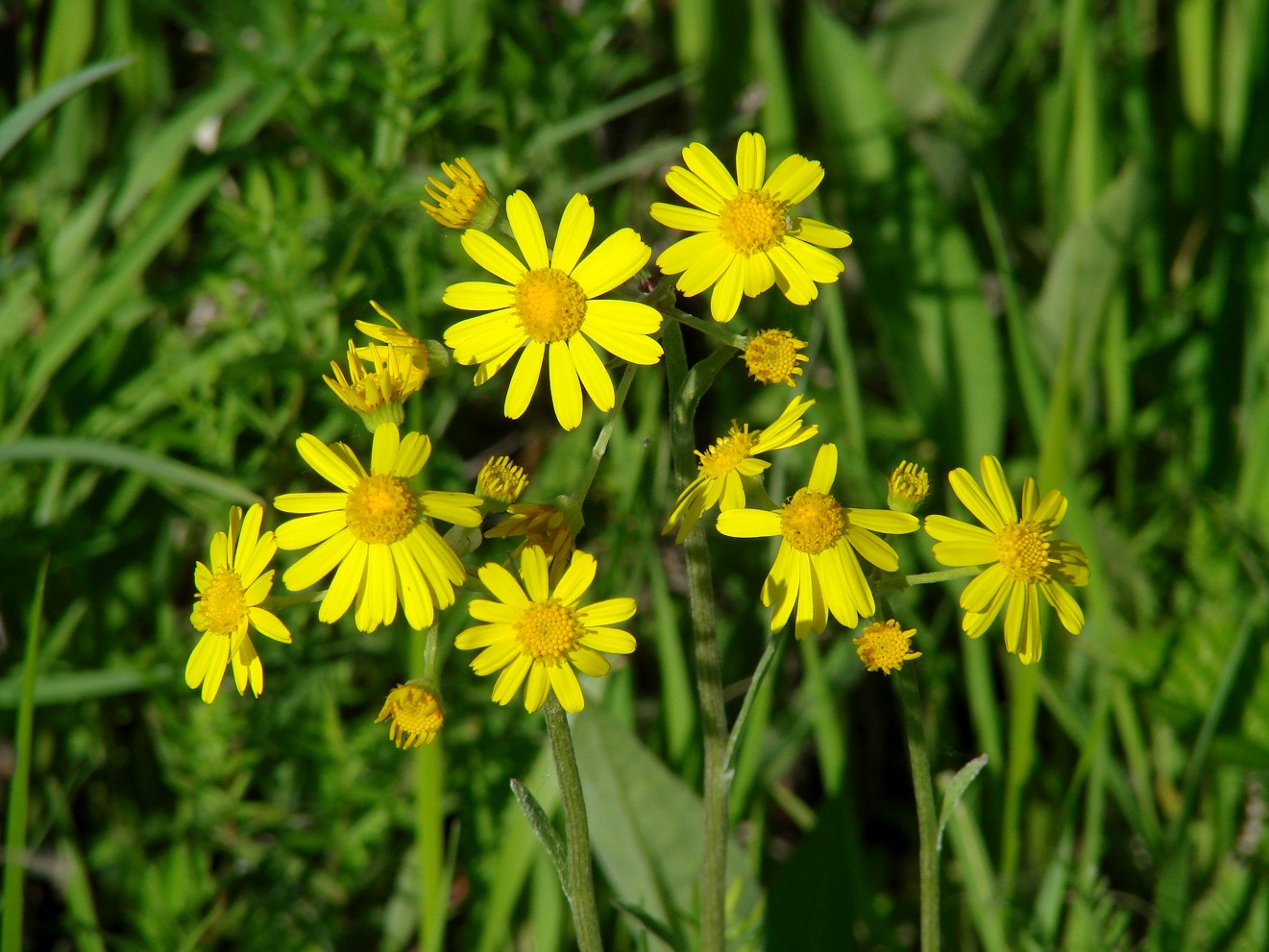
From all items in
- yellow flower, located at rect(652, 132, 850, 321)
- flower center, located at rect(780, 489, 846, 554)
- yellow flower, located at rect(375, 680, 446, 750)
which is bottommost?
yellow flower, located at rect(375, 680, 446, 750)

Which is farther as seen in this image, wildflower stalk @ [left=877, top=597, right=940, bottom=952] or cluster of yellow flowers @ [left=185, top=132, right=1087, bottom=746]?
wildflower stalk @ [left=877, top=597, right=940, bottom=952]

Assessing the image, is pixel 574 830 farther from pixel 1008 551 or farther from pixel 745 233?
pixel 745 233

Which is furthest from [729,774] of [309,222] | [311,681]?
[309,222]

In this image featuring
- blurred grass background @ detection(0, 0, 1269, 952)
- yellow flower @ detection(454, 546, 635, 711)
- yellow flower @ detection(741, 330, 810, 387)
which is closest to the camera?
yellow flower @ detection(454, 546, 635, 711)

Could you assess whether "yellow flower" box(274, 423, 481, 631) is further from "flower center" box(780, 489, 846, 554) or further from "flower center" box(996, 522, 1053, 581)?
"flower center" box(996, 522, 1053, 581)

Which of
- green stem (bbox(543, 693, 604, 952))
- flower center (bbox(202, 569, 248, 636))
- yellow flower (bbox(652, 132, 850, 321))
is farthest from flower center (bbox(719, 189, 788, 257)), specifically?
flower center (bbox(202, 569, 248, 636))

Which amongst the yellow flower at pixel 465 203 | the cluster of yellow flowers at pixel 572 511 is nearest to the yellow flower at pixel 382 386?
the cluster of yellow flowers at pixel 572 511

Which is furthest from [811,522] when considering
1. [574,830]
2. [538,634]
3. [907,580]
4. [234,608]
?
[234,608]

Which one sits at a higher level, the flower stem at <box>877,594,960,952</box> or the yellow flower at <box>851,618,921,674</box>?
the yellow flower at <box>851,618,921,674</box>
